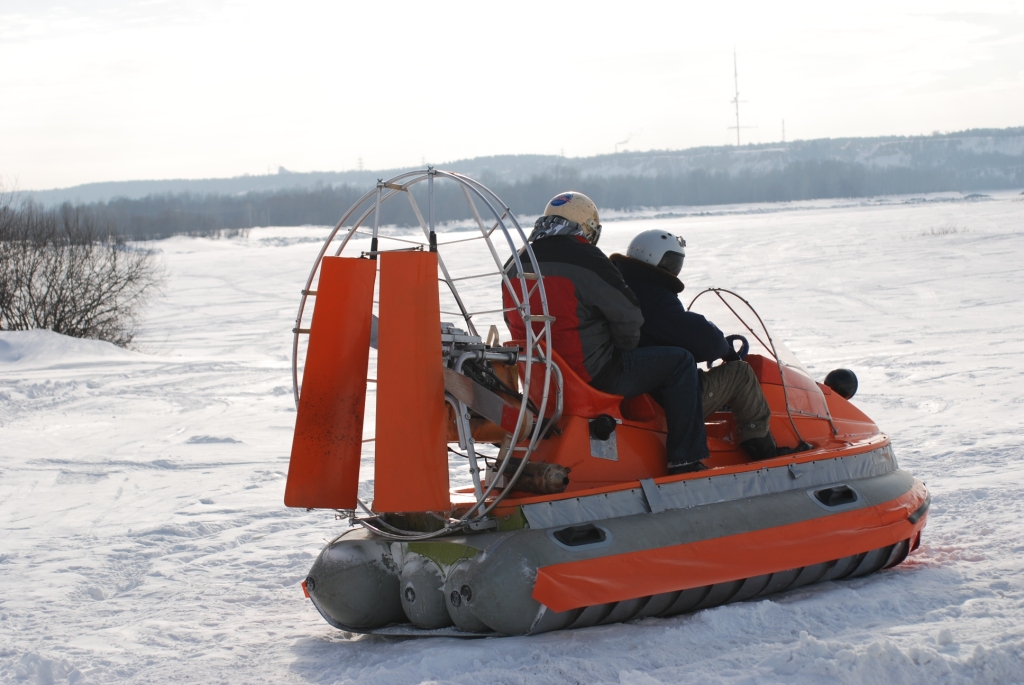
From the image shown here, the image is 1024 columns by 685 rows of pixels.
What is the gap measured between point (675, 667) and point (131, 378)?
36.5 feet

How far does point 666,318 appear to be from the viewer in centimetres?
516

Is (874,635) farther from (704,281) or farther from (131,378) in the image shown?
(704,281)

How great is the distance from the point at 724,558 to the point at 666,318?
52.5 inches

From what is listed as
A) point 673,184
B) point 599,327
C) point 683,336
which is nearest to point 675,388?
point 683,336

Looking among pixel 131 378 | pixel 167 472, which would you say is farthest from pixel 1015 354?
pixel 131 378

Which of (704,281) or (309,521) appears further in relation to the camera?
(704,281)

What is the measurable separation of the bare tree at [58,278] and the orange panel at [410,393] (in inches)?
660

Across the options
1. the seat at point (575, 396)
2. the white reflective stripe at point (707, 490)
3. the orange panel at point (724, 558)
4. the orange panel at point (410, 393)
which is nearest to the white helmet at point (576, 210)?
the seat at point (575, 396)

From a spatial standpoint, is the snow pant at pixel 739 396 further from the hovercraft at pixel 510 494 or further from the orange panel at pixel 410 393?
the orange panel at pixel 410 393

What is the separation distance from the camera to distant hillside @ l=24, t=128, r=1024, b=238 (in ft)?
376

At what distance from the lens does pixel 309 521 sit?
653 cm

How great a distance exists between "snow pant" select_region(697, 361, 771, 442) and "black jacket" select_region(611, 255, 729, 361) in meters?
0.10

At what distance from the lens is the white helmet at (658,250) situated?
521 centimetres

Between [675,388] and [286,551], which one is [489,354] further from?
[286,551]
